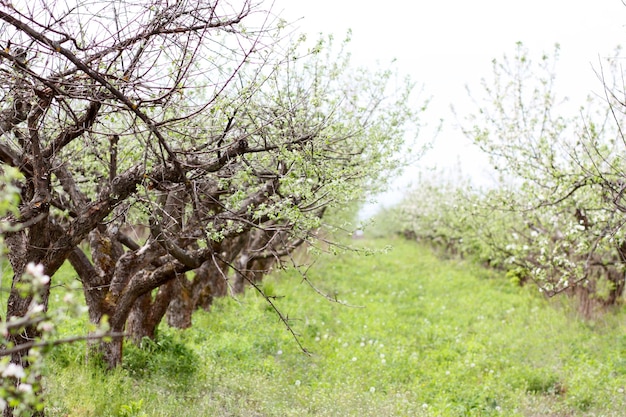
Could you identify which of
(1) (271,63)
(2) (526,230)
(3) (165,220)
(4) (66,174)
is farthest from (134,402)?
(2) (526,230)

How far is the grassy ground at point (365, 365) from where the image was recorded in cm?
760

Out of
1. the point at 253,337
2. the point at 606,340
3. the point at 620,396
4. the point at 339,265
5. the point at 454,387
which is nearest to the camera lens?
the point at 620,396

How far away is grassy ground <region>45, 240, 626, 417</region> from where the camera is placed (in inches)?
299

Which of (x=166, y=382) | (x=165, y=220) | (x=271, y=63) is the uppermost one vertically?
(x=271, y=63)

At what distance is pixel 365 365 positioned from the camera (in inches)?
422

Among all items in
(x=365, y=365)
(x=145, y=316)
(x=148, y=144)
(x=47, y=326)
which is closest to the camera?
(x=47, y=326)

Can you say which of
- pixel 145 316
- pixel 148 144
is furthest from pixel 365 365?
pixel 148 144

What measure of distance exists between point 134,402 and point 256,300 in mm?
8712

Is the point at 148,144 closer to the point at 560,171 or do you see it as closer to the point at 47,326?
the point at 47,326

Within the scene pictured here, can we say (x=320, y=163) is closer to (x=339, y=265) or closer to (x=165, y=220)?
(x=165, y=220)

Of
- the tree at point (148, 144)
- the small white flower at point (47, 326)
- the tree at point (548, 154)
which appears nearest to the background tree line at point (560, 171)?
the tree at point (548, 154)

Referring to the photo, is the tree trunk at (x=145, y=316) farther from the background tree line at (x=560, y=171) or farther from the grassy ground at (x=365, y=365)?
the background tree line at (x=560, y=171)

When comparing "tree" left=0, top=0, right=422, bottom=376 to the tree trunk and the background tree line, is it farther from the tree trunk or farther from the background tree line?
the background tree line

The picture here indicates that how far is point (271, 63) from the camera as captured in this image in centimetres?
612
